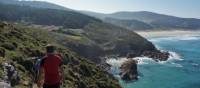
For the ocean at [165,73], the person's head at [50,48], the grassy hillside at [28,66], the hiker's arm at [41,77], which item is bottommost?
the ocean at [165,73]

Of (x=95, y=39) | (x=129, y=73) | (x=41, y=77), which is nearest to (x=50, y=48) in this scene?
(x=41, y=77)

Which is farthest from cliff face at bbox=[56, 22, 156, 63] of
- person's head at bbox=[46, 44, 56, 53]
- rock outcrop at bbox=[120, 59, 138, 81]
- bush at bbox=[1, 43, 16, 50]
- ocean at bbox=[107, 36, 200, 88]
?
person's head at bbox=[46, 44, 56, 53]

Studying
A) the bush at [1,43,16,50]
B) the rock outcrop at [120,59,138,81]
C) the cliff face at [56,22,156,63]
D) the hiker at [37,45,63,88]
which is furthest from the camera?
the cliff face at [56,22,156,63]

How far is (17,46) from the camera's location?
45.1m

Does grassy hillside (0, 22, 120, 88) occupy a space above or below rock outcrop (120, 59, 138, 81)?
above

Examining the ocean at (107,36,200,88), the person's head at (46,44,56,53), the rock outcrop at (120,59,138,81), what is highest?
the person's head at (46,44,56,53)

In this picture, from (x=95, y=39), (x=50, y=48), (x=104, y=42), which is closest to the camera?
(x=50, y=48)

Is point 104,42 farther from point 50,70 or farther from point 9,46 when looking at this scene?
point 50,70

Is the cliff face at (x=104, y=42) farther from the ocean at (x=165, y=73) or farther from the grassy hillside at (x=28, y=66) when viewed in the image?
the grassy hillside at (x=28, y=66)

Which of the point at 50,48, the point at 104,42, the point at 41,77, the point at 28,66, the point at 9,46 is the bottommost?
the point at 104,42

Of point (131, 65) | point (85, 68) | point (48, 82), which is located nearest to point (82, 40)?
point (131, 65)

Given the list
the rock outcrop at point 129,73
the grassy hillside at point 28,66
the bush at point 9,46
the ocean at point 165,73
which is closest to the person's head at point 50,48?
the grassy hillside at point 28,66

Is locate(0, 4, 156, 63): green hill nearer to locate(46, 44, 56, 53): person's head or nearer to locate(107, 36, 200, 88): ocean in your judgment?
locate(107, 36, 200, 88): ocean

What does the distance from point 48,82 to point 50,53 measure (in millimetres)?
1049
